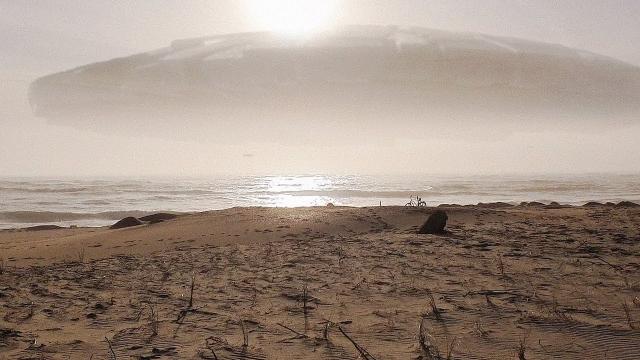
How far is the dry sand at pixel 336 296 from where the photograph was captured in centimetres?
281

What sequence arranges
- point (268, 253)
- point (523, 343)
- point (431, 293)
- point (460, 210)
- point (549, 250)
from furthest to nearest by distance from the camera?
point (460, 210)
point (268, 253)
point (549, 250)
point (431, 293)
point (523, 343)

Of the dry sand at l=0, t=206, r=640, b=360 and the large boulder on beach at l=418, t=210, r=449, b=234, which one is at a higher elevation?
the large boulder on beach at l=418, t=210, r=449, b=234

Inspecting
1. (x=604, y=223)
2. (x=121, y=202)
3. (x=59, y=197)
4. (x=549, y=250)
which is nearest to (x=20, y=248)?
(x=549, y=250)

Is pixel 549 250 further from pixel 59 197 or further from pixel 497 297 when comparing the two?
pixel 59 197

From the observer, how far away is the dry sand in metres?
2.81

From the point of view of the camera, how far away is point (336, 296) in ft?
13.3

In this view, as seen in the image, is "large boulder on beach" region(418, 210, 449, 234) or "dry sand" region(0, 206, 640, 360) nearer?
"dry sand" region(0, 206, 640, 360)

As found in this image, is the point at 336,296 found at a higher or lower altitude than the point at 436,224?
lower

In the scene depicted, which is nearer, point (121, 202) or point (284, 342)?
point (284, 342)

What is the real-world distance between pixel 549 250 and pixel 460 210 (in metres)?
4.06

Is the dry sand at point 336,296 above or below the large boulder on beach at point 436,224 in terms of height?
below

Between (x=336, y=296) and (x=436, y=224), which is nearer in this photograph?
(x=336, y=296)

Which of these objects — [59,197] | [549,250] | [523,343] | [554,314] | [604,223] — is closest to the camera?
[523,343]

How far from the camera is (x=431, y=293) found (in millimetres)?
3986
